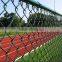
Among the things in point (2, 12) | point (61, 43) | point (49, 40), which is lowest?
point (61, 43)

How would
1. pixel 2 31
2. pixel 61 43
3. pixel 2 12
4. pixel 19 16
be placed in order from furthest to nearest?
pixel 61 43 → pixel 19 16 → pixel 2 31 → pixel 2 12

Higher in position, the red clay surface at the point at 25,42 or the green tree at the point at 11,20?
the green tree at the point at 11,20

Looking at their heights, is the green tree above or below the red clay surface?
above

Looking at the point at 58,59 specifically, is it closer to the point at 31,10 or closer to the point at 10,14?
the point at 31,10

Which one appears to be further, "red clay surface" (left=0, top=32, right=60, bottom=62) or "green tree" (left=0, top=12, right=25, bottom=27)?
"red clay surface" (left=0, top=32, right=60, bottom=62)

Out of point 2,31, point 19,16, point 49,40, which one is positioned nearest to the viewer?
point 2,31

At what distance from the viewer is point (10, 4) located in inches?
82.2

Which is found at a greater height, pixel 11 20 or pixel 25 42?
pixel 11 20

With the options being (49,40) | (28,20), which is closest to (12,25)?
(28,20)

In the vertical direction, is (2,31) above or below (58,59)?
above

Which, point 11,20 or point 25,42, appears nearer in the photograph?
point 11,20

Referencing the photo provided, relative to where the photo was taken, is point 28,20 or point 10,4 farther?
point 28,20

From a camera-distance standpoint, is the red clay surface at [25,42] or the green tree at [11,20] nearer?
the green tree at [11,20]

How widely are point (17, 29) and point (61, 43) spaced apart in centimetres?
416
